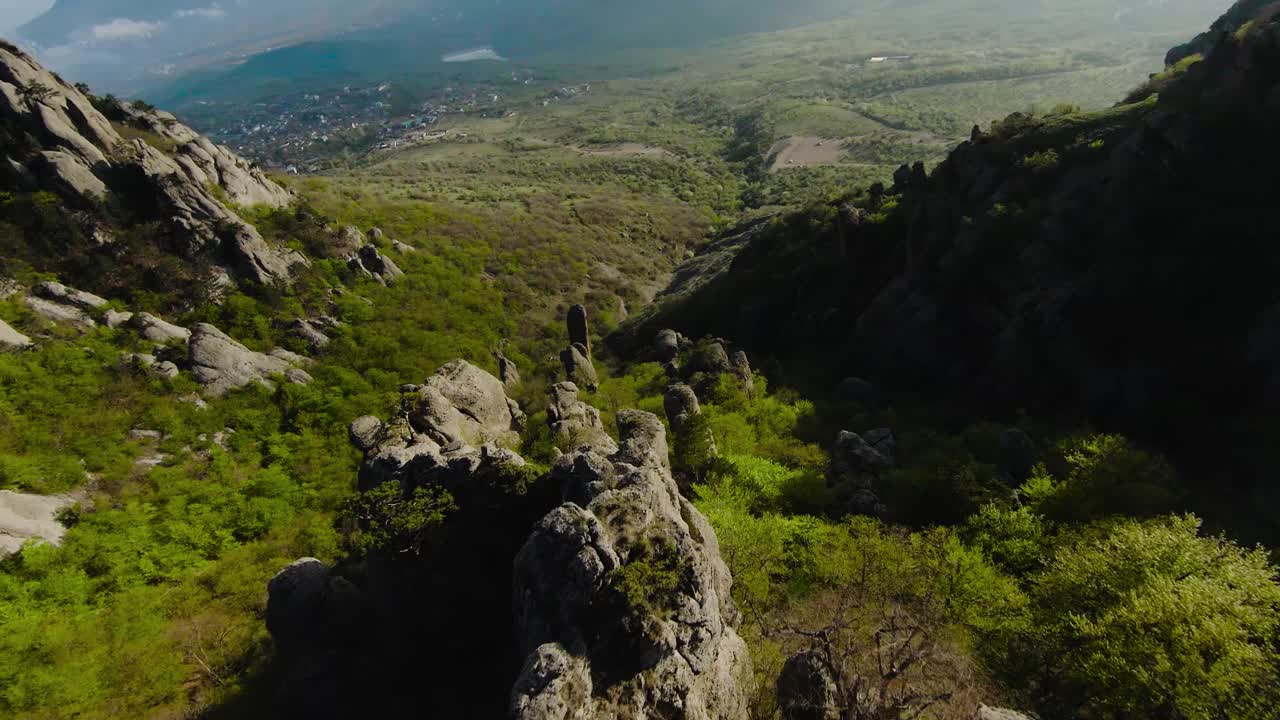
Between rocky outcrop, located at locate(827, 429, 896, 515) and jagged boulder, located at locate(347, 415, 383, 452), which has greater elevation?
jagged boulder, located at locate(347, 415, 383, 452)

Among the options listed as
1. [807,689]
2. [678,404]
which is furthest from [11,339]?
[807,689]

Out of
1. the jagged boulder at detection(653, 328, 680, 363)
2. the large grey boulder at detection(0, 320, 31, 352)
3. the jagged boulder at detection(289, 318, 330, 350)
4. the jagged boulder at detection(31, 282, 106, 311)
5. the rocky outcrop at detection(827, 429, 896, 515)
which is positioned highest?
the jagged boulder at detection(31, 282, 106, 311)

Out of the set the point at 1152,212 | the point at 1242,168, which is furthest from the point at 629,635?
the point at 1242,168

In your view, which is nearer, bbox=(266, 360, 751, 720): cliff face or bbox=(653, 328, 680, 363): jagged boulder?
bbox=(266, 360, 751, 720): cliff face

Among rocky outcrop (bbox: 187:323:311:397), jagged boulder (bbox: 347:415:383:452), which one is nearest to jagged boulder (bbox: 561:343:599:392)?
jagged boulder (bbox: 347:415:383:452)

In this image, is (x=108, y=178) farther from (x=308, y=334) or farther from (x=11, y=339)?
(x=308, y=334)

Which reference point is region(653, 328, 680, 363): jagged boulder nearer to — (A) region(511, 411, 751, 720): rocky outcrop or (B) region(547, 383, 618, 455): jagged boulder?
(B) region(547, 383, 618, 455): jagged boulder

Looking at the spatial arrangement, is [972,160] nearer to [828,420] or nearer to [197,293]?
[828,420]
